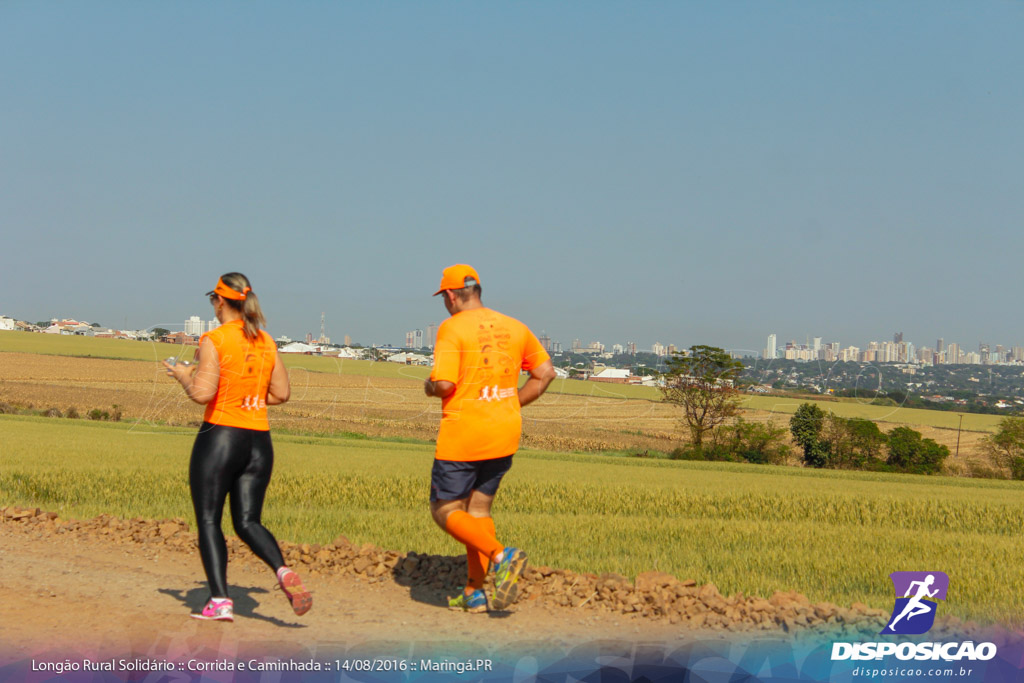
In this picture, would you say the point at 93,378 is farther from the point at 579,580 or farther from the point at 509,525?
the point at 579,580

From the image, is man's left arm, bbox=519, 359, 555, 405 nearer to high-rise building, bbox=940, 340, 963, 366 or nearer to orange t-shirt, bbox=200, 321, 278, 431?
orange t-shirt, bbox=200, 321, 278, 431

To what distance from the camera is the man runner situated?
19.7 feet

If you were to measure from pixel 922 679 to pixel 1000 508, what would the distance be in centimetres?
1484

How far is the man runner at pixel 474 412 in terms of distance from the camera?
601cm

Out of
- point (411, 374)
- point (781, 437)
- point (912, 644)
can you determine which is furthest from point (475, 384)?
point (411, 374)

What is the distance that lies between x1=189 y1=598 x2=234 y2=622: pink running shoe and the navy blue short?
1.51 meters

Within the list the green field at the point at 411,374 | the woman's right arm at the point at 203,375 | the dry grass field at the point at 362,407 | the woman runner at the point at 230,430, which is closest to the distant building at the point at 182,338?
the dry grass field at the point at 362,407

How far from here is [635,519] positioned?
516 inches

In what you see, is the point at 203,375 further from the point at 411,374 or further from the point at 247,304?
the point at 411,374

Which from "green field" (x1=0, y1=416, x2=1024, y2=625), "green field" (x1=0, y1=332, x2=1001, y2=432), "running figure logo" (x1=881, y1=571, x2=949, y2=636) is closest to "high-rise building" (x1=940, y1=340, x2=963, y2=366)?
"green field" (x1=0, y1=332, x2=1001, y2=432)

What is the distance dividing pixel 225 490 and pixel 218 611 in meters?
0.78

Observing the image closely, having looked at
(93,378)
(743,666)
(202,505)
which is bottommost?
(93,378)

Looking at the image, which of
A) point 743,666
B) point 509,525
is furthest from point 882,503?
point 743,666

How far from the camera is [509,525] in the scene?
37.8ft
